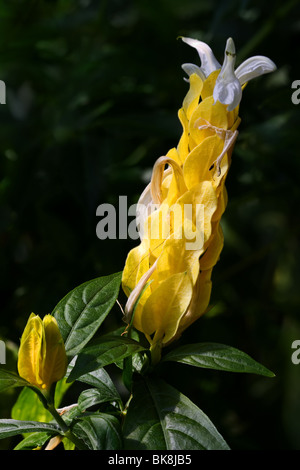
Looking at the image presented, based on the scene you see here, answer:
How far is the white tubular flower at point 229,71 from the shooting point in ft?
1.15

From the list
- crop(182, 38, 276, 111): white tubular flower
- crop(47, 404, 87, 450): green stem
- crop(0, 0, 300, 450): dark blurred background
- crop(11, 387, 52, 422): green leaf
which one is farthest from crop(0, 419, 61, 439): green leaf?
crop(0, 0, 300, 450): dark blurred background

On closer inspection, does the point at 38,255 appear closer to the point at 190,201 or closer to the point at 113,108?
the point at 113,108

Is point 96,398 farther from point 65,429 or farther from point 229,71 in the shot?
point 229,71

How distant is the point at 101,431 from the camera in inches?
13.5

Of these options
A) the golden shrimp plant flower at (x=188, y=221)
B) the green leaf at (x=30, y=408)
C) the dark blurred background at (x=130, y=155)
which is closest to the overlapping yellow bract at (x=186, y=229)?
the golden shrimp plant flower at (x=188, y=221)

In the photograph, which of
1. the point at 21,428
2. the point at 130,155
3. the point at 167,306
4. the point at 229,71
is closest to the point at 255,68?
the point at 229,71

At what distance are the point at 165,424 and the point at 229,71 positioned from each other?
21 centimetres

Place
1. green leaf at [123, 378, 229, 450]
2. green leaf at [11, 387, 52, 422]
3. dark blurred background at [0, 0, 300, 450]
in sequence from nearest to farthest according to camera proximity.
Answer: green leaf at [123, 378, 229, 450] < green leaf at [11, 387, 52, 422] < dark blurred background at [0, 0, 300, 450]

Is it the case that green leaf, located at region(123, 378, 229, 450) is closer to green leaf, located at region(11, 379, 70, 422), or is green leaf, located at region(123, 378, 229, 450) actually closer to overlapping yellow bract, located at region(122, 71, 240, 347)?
overlapping yellow bract, located at region(122, 71, 240, 347)

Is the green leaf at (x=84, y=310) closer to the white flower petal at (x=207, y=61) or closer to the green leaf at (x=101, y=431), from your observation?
the green leaf at (x=101, y=431)

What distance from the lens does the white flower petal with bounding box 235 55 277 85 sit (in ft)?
1.24

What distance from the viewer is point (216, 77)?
1.24ft

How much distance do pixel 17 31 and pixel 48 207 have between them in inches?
A: 13.9

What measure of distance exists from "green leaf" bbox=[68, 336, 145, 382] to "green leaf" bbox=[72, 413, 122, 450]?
38 mm
